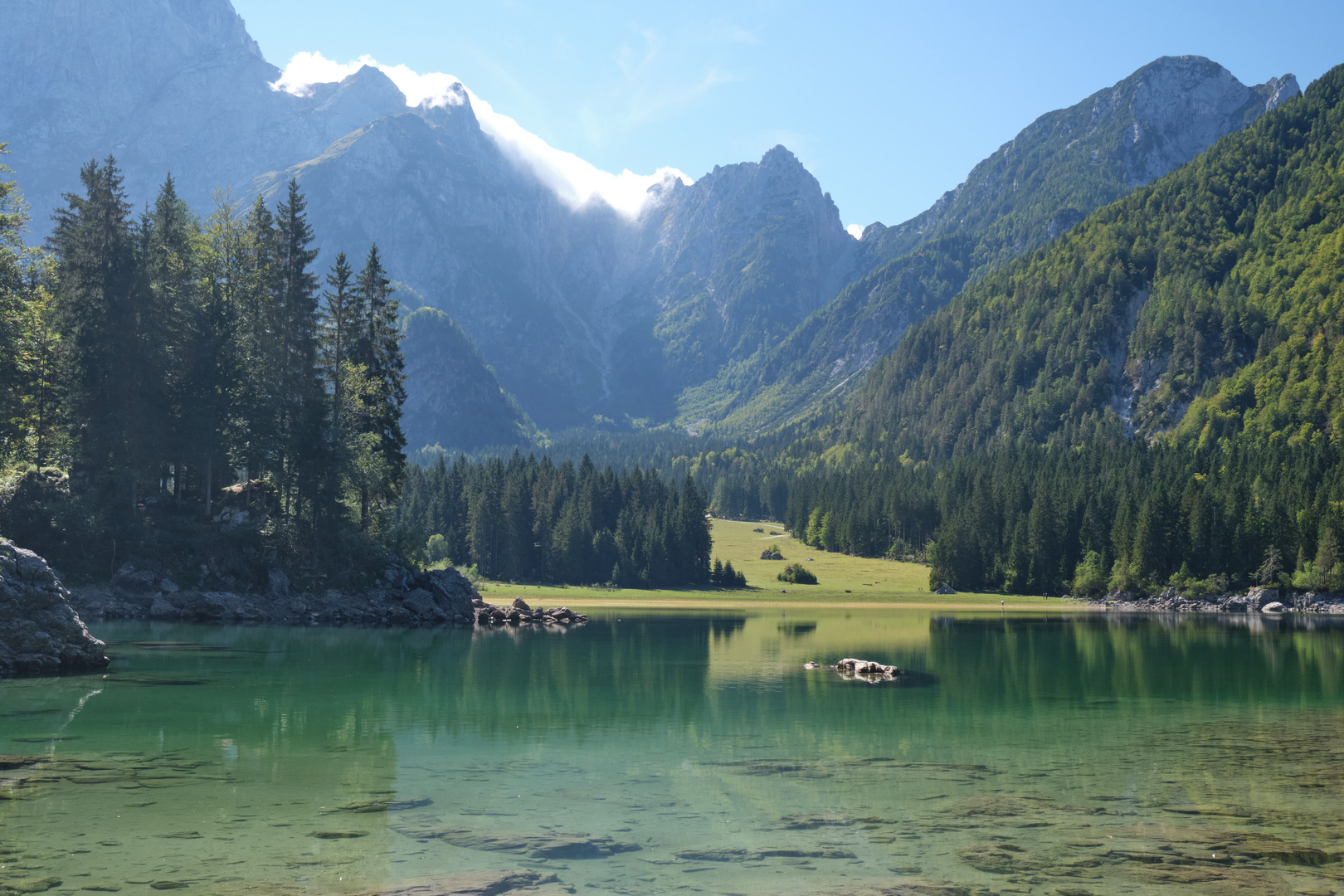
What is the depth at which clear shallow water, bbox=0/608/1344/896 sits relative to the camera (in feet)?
54.3

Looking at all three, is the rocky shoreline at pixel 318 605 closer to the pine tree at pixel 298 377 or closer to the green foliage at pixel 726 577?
the pine tree at pixel 298 377

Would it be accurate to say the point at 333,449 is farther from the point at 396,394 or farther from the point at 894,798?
the point at 894,798

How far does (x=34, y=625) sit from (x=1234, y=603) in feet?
426

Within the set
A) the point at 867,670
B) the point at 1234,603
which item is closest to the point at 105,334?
the point at 867,670

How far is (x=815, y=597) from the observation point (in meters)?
135

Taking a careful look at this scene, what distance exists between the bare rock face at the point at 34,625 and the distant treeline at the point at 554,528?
96.0 meters

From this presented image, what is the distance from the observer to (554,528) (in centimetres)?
14588

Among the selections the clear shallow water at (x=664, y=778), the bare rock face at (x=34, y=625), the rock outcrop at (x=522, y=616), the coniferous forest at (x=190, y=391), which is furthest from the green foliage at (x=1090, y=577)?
the bare rock face at (x=34, y=625)

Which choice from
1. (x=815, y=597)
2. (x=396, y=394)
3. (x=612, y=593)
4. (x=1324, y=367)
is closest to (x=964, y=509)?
(x=815, y=597)

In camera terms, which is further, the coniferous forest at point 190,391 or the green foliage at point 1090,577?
the green foliage at point 1090,577

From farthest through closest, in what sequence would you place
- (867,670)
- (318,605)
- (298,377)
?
(298,377), (318,605), (867,670)

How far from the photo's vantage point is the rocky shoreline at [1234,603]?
11362 centimetres

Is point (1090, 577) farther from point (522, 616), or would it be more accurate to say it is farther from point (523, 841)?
point (523, 841)

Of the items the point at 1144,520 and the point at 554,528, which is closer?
the point at 1144,520
